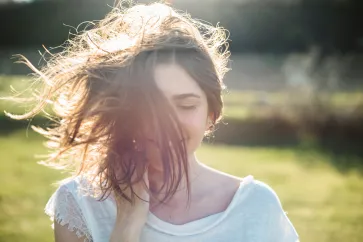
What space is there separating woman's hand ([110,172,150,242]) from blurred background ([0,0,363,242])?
431 centimetres

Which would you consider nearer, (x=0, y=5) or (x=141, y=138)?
(x=141, y=138)

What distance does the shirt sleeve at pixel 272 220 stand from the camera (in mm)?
2365

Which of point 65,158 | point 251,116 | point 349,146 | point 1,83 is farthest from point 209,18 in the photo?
point 65,158

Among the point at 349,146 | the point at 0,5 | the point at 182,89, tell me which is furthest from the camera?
the point at 0,5

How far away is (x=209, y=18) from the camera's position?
47.1 ft

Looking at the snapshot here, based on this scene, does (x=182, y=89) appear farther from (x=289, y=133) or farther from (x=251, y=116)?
(x=251, y=116)

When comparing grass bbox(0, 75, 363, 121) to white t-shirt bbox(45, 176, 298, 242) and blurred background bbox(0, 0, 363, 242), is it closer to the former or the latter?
blurred background bbox(0, 0, 363, 242)

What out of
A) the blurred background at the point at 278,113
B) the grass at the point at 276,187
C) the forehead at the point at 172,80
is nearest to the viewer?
the forehead at the point at 172,80

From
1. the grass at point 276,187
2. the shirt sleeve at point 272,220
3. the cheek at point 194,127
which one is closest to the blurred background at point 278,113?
the grass at point 276,187

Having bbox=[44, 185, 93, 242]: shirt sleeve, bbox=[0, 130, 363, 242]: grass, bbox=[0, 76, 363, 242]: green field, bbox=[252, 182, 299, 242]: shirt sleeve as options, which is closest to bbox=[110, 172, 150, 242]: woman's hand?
bbox=[44, 185, 93, 242]: shirt sleeve

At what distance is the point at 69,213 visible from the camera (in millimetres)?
2391

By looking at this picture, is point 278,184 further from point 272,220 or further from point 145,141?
point 145,141

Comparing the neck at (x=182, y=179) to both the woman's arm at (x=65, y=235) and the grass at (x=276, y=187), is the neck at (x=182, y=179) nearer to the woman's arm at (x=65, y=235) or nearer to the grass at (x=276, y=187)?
the woman's arm at (x=65, y=235)

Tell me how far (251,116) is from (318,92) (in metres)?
1.38
